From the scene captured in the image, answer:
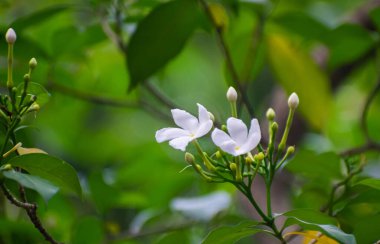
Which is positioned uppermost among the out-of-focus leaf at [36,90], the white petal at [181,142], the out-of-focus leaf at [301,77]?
the out-of-focus leaf at [36,90]

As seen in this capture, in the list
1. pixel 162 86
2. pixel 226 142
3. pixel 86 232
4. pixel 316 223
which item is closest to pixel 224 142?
pixel 226 142

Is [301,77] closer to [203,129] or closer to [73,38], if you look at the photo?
[73,38]

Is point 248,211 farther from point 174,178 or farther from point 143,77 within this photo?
point 143,77

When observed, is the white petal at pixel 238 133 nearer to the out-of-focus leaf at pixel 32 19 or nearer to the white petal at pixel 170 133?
the white petal at pixel 170 133

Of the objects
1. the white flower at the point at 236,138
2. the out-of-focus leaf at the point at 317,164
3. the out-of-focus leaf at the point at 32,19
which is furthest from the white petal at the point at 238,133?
the out-of-focus leaf at the point at 32,19

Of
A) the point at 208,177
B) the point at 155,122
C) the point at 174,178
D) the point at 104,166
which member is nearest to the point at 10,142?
the point at 208,177
